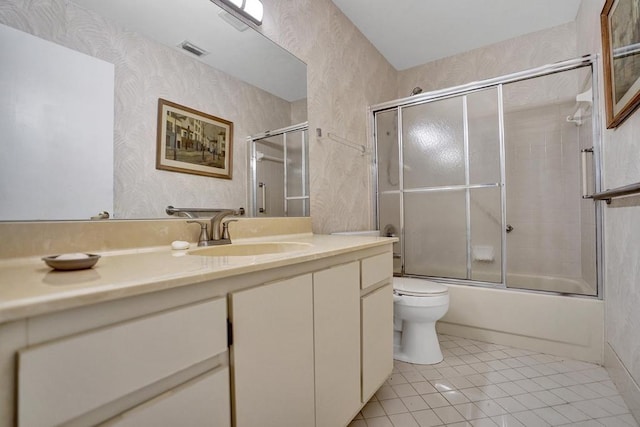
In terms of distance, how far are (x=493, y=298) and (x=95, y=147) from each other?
93.1 inches

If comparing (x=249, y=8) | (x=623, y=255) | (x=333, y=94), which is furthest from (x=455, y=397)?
(x=249, y=8)

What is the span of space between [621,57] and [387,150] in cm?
152

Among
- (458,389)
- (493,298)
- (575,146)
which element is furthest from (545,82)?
(458,389)

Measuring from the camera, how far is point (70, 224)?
828 millimetres

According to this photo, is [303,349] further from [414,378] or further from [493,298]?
[493,298]

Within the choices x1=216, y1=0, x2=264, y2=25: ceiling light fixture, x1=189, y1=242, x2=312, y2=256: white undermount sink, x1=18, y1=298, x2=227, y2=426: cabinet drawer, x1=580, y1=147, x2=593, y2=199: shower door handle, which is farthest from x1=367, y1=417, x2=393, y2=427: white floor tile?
x1=216, y1=0, x2=264, y2=25: ceiling light fixture

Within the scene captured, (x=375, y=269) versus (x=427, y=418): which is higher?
(x=375, y=269)

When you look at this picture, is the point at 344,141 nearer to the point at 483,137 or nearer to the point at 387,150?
the point at 387,150

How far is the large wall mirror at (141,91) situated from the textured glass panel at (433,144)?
1.45 metres

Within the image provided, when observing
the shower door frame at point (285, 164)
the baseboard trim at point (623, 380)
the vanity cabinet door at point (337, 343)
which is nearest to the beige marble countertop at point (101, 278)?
the vanity cabinet door at point (337, 343)

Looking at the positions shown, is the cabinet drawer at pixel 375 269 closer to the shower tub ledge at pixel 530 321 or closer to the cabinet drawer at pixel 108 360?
the cabinet drawer at pixel 108 360

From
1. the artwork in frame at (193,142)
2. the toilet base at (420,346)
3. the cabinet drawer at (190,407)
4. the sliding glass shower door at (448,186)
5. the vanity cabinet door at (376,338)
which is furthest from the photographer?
the sliding glass shower door at (448,186)

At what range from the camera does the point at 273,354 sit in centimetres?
76

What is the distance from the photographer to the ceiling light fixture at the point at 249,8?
4.25ft
